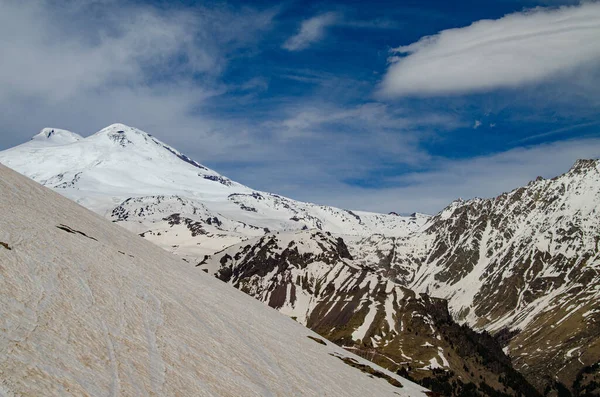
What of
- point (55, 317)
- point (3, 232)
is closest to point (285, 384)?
point (55, 317)

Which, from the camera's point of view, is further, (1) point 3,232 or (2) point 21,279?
(1) point 3,232

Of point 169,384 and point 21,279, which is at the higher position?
point 21,279

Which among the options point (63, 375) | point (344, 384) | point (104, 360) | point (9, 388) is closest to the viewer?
point (9, 388)

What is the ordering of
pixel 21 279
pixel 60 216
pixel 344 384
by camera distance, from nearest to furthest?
1. pixel 21 279
2. pixel 344 384
3. pixel 60 216

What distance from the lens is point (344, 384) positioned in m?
30.3

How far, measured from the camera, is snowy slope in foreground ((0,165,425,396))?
47.2ft

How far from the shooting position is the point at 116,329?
18.4 metres

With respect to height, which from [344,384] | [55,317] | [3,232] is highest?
[3,232]

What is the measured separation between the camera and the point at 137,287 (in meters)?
24.7

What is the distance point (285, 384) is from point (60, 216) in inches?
857

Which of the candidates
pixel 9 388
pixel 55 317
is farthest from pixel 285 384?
pixel 9 388

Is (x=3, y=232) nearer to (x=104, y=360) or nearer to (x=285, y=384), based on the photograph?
(x=104, y=360)

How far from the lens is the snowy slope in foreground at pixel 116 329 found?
1438cm

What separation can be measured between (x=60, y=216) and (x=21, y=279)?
17395 mm
